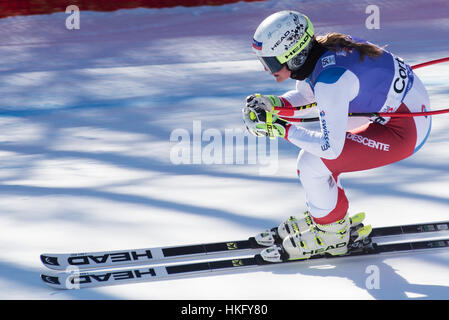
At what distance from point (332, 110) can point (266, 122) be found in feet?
1.12

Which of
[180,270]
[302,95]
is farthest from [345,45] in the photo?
[180,270]

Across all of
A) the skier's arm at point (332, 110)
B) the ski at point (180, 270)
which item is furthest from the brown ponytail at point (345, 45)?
the ski at point (180, 270)

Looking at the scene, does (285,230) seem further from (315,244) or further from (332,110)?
(332,110)

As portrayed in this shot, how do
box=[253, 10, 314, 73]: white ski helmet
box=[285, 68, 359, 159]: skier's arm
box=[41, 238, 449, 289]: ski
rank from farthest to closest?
box=[41, 238, 449, 289]: ski < box=[253, 10, 314, 73]: white ski helmet < box=[285, 68, 359, 159]: skier's arm

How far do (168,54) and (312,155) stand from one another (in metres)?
5.41

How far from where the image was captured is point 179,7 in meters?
9.98

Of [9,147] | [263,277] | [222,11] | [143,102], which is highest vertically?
[222,11]

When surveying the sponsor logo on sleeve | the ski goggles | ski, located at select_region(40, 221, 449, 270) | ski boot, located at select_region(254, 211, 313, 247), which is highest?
the ski goggles

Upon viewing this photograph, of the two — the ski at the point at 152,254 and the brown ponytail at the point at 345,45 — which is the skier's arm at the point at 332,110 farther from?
the ski at the point at 152,254

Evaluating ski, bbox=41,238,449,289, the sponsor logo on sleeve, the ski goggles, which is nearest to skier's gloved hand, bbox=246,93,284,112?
the ski goggles

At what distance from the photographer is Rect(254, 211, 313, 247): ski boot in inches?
153

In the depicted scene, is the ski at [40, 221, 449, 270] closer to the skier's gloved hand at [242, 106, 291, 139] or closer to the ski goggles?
the skier's gloved hand at [242, 106, 291, 139]

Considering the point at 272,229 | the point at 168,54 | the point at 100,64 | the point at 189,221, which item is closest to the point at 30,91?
the point at 100,64

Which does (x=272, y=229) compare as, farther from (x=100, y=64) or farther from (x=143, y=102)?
(x=100, y=64)
